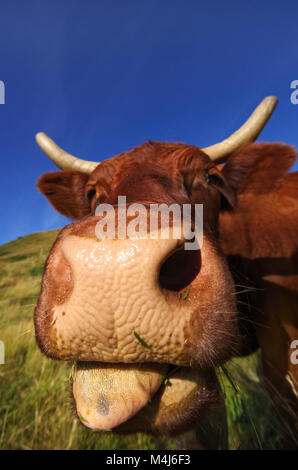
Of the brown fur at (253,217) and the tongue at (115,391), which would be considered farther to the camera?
the brown fur at (253,217)

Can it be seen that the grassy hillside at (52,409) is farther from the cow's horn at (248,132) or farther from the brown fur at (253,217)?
the cow's horn at (248,132)

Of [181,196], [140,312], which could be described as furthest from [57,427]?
[181,196]

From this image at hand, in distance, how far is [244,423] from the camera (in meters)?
3.49

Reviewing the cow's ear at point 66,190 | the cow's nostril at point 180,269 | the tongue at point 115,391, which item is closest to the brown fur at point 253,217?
the cow's ear at point 66,190

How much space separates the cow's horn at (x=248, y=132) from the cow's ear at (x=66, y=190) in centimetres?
164

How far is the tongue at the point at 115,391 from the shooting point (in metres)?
1.36

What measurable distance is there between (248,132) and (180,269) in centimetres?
260

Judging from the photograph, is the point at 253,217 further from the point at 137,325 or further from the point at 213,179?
the point at 137,325

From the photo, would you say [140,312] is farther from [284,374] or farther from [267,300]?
[284,374]

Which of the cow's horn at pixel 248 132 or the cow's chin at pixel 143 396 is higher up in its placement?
the cow's horn at pixel 248 132

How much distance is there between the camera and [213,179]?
2.88 m

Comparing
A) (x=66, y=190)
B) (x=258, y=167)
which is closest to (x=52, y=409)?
(x=66, y=190)

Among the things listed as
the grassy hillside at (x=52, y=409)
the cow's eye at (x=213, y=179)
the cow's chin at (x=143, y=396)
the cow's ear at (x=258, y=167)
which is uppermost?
the cow's ear at (x=258, y=167)

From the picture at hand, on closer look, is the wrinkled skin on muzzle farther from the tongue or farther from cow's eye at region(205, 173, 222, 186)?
cow's eye at region(205, 173, 222, 186)
